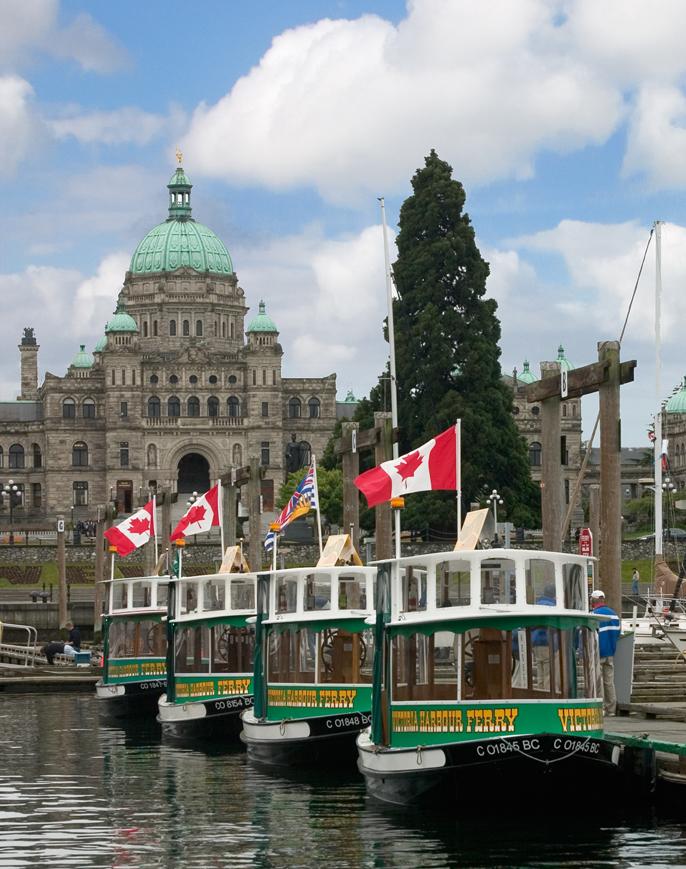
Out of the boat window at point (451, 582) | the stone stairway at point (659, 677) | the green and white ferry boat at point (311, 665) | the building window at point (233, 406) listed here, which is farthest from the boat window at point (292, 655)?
the building window at point (233, 406)

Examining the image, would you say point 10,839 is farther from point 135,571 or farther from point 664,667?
point 135,571

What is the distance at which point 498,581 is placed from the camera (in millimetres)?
27375

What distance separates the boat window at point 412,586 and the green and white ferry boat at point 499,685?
110 millimetres

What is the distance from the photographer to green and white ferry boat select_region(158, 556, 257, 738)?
40.5 meters

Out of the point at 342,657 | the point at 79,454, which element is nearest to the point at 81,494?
the point at 79,454

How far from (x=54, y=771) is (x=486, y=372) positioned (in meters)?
54.5

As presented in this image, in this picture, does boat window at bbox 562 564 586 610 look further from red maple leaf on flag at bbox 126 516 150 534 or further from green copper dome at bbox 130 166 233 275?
green copper dome at bbox 130 166 233 275

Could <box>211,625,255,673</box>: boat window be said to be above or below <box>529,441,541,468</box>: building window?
below

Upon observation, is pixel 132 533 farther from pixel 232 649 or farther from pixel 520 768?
pixel 520 768

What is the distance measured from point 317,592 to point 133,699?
14.5 metres

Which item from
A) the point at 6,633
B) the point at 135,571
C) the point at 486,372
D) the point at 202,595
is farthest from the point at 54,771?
the point at 135,571

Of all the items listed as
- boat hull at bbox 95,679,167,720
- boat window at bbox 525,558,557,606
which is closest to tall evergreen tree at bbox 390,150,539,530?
boat hull at bbox 95,679,167,720

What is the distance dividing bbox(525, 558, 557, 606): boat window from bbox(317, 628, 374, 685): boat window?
22.9 ft

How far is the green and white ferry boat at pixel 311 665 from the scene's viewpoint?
33.7 metres
